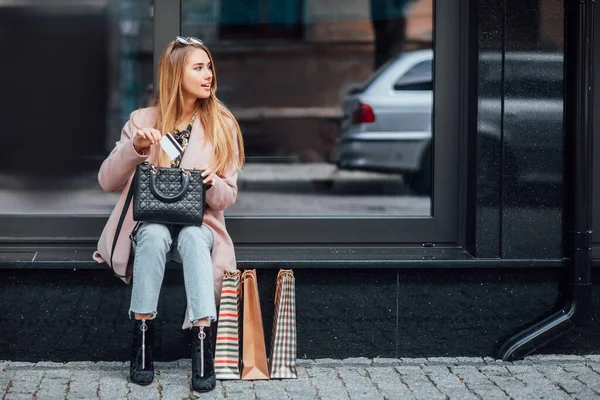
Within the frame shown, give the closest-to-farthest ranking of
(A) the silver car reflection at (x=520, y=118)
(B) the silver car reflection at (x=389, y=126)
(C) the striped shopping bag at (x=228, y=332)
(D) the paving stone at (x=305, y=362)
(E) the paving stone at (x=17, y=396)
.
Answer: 1. (E) the paving stone at (x=17, y=396)
2. (C) the striped shopping bag at (x=228, y=332)
3. (D) the paving stone at (x=305, y=362)
4. (A) the silver car reflection at (x=520, y=118)
5. (B) the silver car reflection at (x=389, y=126)

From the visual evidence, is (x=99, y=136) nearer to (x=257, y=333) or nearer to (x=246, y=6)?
(x=246, y=6)

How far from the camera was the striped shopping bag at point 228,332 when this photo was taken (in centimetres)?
585

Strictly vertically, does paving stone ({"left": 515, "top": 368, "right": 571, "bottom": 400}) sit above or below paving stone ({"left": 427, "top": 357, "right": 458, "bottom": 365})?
below

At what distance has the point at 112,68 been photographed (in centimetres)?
673

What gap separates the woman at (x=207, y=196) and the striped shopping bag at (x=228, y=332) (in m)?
0.06

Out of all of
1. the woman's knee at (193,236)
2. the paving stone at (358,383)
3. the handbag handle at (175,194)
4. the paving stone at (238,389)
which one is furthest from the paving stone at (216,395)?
the handbag handle at (175,194)

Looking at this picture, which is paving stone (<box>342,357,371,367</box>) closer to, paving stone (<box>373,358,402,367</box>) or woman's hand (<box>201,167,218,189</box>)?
paving stone (<box>373,358,402,367</box>)

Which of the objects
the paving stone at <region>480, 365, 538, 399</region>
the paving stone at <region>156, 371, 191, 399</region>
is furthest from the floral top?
the paving stone at <region>480, 365, 538, 399</region>

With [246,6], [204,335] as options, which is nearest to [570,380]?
[204,335]

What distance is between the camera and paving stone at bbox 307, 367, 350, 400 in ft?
18.4

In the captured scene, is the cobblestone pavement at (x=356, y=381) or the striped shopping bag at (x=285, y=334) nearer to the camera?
the cobblestone pavement at (x=356, y=381)

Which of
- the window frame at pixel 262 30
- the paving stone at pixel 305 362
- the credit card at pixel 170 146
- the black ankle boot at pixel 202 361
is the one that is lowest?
the paving stone at pixel 305 362

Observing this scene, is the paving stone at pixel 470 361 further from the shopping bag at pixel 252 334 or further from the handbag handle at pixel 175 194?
the handbag handle at pixel 175 194

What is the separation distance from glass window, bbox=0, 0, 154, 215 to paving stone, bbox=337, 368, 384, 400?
1.69 meters
